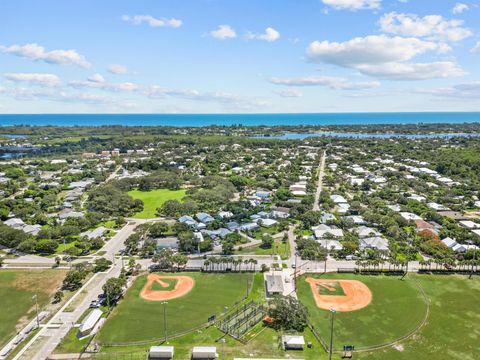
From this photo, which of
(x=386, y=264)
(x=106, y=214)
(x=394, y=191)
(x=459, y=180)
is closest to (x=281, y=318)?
(x=386, y=264)

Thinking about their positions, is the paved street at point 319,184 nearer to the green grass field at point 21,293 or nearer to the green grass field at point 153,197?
the green grass field at point 153,197

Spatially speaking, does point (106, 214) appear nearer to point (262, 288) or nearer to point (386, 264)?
point (262, 288)

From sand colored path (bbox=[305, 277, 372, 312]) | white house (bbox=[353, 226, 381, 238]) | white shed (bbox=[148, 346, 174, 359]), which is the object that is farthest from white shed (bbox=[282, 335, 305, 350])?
white house (bbox=[353, 226, 381, 238])

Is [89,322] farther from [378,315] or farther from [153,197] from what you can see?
[153,197]

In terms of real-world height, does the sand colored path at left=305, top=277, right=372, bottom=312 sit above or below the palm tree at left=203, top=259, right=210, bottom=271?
below

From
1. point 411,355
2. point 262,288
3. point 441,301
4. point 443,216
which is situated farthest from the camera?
point 443,216

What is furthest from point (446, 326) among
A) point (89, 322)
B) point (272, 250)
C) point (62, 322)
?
point (62, 322)

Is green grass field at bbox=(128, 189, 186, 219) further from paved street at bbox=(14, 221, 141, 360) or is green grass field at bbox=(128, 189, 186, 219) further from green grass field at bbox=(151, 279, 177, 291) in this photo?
green grass field at bbox=(151, 279, 177, 291)
